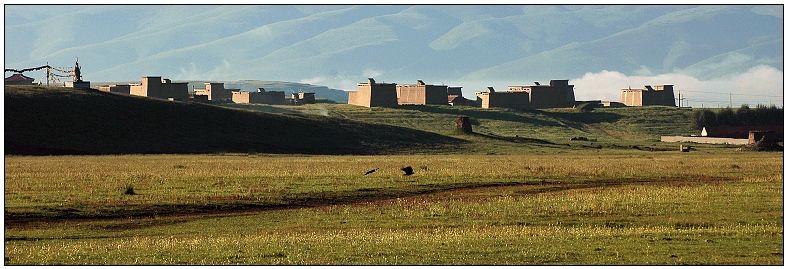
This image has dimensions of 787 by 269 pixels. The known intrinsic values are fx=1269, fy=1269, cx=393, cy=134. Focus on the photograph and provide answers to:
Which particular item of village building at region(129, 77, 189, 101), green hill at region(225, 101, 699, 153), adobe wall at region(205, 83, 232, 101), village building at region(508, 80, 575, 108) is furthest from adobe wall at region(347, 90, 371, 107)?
village building at region(129, 77, 189, 101)

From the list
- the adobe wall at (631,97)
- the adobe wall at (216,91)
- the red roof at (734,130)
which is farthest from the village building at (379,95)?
the adobe wall at (631,97)

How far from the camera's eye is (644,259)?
79.6ft

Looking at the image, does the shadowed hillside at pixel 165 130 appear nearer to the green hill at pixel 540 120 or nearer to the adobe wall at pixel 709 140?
the green hill at pixel 540 120

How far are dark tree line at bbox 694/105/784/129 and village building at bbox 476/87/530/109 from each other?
21.6 meters

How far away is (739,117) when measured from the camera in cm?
14975

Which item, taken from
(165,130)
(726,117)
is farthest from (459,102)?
(165,130)

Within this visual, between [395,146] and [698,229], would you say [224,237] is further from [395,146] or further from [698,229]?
[395,146]

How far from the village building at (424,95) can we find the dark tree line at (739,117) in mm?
32462

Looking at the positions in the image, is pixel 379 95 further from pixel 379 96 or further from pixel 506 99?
pixel 506 99

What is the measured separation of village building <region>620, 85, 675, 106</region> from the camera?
179 meters

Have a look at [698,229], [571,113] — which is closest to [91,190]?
[698,229]

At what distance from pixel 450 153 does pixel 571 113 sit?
6493cm

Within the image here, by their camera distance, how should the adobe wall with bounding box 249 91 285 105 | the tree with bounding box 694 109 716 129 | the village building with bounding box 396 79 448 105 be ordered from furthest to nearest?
1. the adobe wall with bounding box 249 91 285 105
2. the village building with bounding box 396 79 448 105
3. the tree with bounding box 694 109 716 129

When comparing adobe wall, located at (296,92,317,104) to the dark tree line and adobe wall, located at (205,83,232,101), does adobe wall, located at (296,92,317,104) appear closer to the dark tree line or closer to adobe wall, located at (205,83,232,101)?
adobe wall, located at (205,83,232,101)
